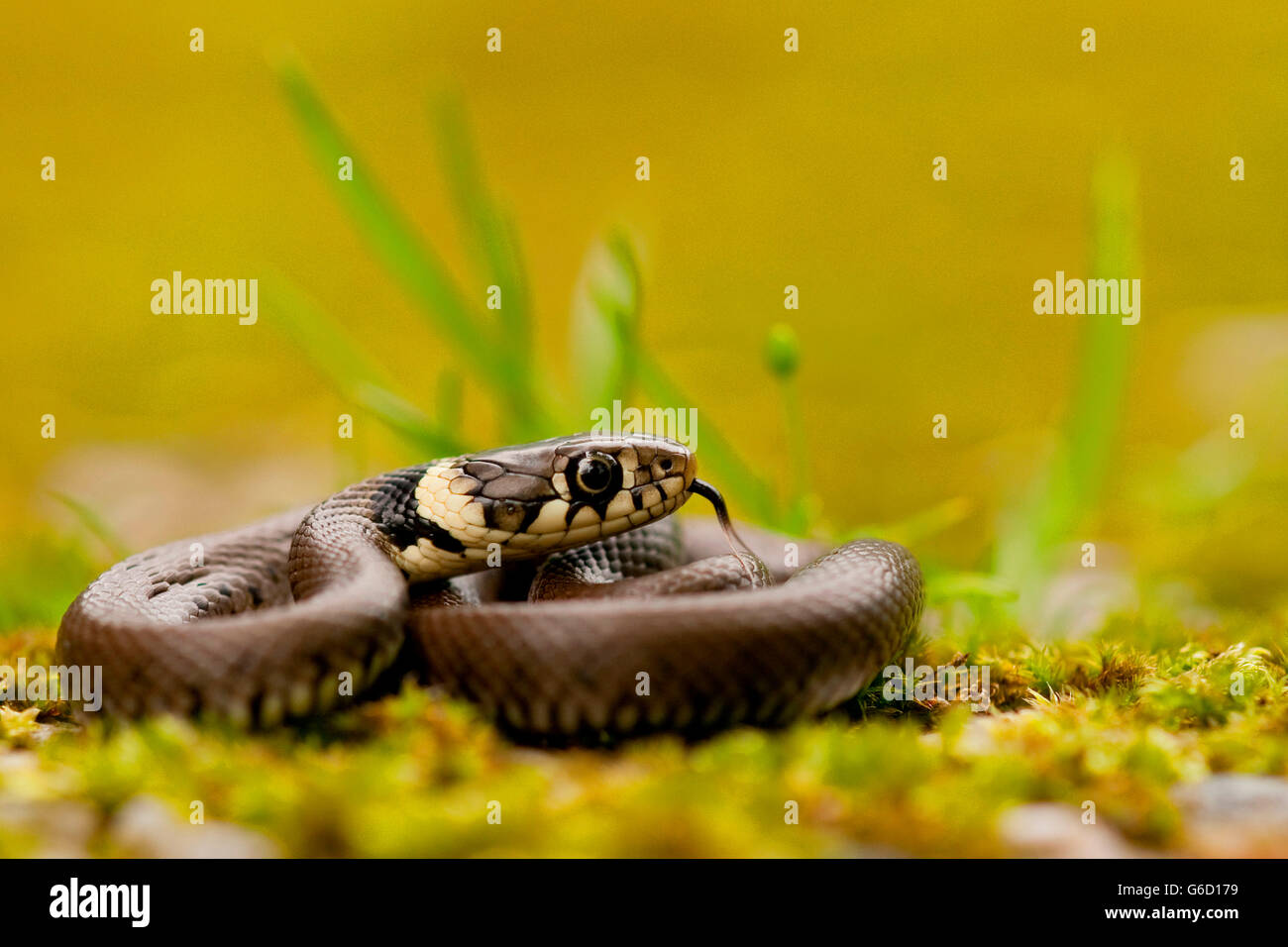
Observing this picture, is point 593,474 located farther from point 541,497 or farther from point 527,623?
point 527,623

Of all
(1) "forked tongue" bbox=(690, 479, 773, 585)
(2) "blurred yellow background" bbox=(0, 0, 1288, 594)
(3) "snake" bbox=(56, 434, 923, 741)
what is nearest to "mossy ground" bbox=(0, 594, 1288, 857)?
(3) "snake" bbox=(56, 434, 923, 741)

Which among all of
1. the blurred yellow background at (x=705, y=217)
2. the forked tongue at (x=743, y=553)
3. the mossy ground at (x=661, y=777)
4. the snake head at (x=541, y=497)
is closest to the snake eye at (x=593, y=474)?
the snake head at (x=541, y=497)

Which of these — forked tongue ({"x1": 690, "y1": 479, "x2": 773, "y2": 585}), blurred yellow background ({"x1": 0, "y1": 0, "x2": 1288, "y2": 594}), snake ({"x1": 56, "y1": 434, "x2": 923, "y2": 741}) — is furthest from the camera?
blurred yellow background ({"x1": 0, "y1": 0, "x2": 1288, "y2": 594})

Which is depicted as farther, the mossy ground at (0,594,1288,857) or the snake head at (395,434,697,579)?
the snake head at (395,434,697,579)

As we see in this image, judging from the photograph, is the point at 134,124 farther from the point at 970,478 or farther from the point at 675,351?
the point at 970,478

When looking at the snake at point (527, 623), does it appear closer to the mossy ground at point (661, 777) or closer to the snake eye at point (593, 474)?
the snake eye at point (593, 474)

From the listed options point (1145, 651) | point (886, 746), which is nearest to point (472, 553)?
point (886, 746)

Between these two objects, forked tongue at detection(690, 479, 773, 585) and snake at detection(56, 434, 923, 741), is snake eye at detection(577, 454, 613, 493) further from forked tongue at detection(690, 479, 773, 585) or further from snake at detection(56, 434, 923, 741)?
forked tongue at detection(690, 479, 773, 585)

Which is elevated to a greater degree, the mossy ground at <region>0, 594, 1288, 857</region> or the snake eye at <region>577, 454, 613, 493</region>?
the snake eye at <region>577, 454, 613, 493</region>
